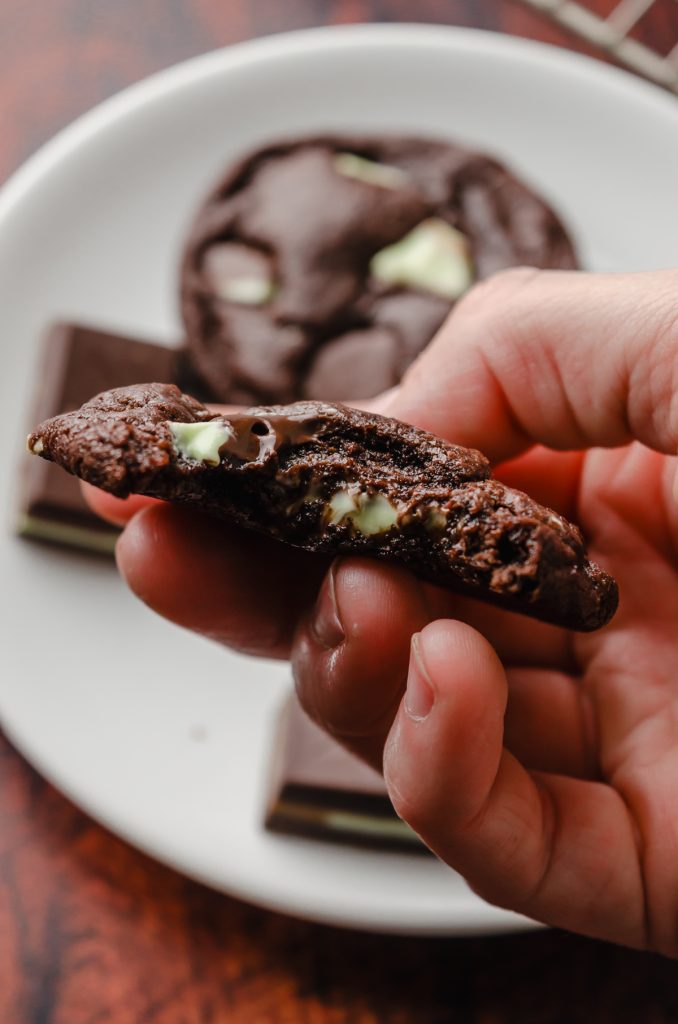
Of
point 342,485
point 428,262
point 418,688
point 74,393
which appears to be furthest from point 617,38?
point 418,688

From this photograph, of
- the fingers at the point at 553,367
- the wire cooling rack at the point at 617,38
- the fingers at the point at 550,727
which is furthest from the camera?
the wire cooling rack at the point at 617,38

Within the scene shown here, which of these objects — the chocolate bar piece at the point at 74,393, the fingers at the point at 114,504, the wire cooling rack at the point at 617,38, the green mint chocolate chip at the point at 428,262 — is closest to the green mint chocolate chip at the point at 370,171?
the green mint chocolate chip at the point at 428,262

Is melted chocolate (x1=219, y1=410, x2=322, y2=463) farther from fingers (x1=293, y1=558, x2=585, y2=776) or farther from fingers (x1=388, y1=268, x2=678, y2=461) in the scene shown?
fingers (x1=388, y1=268, x2=678, y2=461)

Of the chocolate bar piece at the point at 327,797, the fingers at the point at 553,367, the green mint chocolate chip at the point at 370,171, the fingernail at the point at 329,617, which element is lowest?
the chocolate bar piece at the point at 327,797

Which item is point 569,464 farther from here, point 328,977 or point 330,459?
point 328,977

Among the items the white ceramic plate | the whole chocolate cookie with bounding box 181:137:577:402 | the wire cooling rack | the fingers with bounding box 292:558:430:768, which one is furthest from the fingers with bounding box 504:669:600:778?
the wire cooling rack

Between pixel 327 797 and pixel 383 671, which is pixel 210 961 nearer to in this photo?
pixel 327 797

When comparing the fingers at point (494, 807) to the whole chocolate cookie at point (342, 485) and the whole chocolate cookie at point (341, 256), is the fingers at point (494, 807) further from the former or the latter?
the whole chocolate cookie at point (341, 256)

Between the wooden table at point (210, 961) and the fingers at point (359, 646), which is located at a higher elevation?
the fingers at point (359, 646)

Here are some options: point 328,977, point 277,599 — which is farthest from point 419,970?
point 277,599
